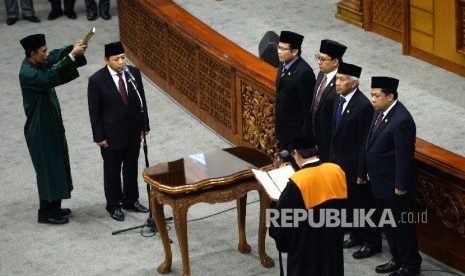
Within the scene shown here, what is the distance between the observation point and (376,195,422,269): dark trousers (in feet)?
29.3

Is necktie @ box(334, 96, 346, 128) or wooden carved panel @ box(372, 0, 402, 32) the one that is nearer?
necktie @ box(334, 96, 346, 128)

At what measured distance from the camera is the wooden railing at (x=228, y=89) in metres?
9.08

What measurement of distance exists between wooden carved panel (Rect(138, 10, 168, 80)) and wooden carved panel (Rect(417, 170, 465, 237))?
470cm

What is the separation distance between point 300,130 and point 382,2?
3844 mm

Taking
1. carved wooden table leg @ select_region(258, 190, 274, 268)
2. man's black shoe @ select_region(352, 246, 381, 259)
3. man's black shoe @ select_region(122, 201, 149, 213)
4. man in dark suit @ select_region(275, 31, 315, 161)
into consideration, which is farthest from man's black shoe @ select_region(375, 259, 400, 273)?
man's black shoe @ select_region(122, 201, 149, 213)

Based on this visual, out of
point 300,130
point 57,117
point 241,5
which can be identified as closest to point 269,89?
point 300,130

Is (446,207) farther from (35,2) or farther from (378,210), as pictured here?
(35,2)

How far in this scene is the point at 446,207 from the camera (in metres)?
9.09

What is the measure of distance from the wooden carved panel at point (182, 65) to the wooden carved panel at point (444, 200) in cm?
383

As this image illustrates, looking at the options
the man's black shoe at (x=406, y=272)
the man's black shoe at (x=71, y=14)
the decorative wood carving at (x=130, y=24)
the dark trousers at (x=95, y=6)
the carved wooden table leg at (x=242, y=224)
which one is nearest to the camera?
the man's black shoe at (x=406, y=272)

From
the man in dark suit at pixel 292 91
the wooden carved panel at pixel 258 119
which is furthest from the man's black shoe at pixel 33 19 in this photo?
the man in dark suit at pixel 292 91

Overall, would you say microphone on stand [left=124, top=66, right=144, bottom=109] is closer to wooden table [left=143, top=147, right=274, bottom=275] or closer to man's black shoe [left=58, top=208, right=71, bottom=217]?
wooden table [left=143, top=147, right=274, bottom=275]

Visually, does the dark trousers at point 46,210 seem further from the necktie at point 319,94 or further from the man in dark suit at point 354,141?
the man in dark suit at point 354,141

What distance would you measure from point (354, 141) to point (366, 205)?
0.53 meters
